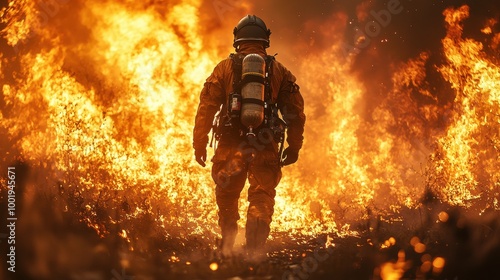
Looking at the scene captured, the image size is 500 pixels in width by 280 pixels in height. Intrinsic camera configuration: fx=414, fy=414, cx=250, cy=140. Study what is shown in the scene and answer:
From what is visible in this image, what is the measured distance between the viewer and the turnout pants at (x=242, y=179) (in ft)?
→ 16.2

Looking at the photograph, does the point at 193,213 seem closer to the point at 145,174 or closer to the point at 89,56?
the point at 145,174

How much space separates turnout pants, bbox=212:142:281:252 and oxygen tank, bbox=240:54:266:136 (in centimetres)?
39

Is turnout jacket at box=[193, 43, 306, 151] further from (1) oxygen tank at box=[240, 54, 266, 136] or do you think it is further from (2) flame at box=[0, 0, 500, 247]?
(2) flame at box=[0, 0, 500, 247]

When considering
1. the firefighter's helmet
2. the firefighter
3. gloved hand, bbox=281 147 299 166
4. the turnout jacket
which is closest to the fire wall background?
the firefighter

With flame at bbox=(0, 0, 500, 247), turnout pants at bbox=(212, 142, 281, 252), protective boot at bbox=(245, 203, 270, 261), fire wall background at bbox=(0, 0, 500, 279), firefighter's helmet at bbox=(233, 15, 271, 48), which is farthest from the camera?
flame at bbox=(0, 0, 500, 247)

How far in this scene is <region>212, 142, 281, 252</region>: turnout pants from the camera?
16.2 ft

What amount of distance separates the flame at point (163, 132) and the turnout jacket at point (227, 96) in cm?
173

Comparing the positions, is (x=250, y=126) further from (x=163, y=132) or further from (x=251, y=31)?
(x=163, y=132)

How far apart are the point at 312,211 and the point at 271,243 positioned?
150cm

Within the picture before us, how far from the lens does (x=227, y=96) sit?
16.7 ft

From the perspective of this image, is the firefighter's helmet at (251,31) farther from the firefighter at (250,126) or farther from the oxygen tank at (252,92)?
the oxygen tank at (252,92)

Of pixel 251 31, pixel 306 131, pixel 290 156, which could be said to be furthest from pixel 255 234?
pixel 306 131

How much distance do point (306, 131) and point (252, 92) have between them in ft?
13.1

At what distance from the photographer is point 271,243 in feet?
18.3
